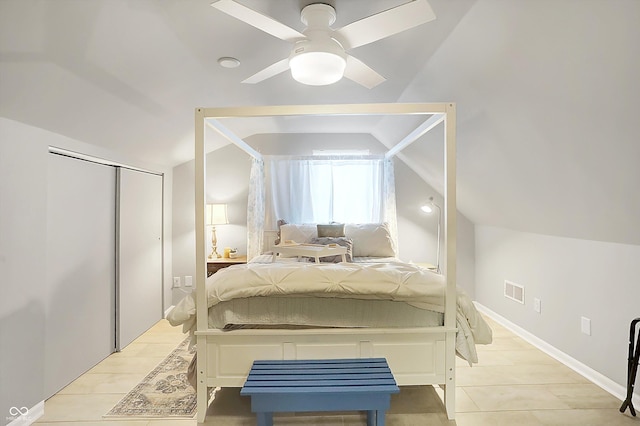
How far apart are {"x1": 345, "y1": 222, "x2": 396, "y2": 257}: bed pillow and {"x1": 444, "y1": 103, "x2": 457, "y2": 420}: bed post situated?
75.8 inches

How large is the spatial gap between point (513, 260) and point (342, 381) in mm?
2797

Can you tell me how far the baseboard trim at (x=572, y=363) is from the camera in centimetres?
250

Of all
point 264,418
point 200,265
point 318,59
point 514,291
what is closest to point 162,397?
point 264,418

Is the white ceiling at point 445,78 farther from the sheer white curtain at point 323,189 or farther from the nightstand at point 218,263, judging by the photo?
the nightstand at point 218,263

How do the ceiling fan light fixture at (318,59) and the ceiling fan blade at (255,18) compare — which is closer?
the ceiling fan blade at (255,18)

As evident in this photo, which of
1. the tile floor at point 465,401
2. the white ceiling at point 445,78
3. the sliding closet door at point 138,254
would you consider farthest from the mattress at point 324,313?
the sliding closet door at point 138,254

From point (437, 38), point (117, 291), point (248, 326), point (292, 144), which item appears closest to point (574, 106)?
point (437, 38)

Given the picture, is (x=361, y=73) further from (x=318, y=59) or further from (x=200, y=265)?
(x=200, y=265)

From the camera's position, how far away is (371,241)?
4.07 metres

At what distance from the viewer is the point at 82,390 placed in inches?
105

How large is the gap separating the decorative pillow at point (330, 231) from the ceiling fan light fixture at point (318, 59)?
2385mm

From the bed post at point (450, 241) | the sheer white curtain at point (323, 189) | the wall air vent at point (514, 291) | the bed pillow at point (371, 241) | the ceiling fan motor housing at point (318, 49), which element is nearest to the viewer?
the ceiling fan motor housing at point (318, 49)

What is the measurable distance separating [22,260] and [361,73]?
90.5 inches

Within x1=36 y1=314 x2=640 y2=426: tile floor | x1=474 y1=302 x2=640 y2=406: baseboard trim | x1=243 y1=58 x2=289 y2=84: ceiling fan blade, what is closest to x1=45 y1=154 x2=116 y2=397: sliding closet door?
x1=36 y1=314 x2=640 y2=426: tile floor
